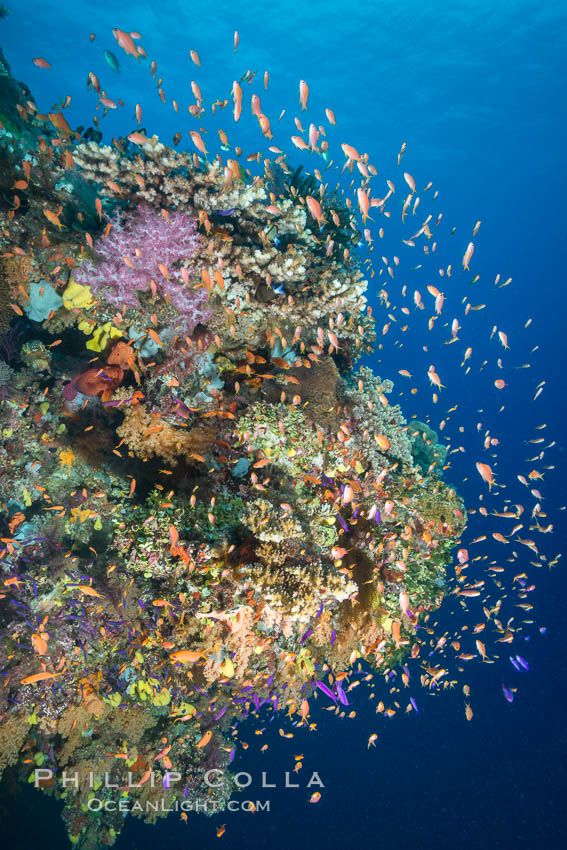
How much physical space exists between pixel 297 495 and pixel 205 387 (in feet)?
7.61

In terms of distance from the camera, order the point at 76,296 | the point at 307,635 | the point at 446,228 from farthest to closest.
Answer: the point at 446,228
the point at 76,296
the point at 307,635

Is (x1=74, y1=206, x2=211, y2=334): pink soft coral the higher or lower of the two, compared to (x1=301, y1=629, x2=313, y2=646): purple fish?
higher

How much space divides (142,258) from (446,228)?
87741mm

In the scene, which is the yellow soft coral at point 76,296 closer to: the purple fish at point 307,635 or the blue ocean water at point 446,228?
the purple fish at point 307,635

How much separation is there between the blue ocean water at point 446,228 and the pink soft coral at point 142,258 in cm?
1042

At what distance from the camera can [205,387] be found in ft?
20.5

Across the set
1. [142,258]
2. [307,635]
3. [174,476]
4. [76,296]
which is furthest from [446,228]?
[307,635]

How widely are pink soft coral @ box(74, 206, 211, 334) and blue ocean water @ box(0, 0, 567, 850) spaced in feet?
34.2

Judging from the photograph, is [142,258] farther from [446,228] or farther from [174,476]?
[446,228]

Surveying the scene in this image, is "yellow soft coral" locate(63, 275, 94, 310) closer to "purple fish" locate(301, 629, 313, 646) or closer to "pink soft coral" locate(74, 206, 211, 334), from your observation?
"pink soft coral" locate(74, 206, 211, 334)

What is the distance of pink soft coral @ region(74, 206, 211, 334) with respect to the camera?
5898 millimetres

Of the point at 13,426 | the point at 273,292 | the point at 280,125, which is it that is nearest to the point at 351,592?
the point at 273,292

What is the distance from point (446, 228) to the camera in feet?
253

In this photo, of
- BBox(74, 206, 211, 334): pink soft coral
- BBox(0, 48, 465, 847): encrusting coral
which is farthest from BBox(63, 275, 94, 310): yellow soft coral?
BBox(74, 206, 211, 334): pink soft coral
